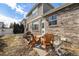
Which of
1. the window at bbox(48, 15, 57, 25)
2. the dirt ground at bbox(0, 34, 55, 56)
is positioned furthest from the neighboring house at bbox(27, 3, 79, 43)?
the dirt ground at bbox(0, 34, 55, 56)

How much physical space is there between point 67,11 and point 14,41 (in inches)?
50.2

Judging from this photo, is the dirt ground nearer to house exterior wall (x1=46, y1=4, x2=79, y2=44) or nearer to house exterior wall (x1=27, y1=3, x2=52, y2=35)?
house exterior wall (x1=27, y1=3, x2=52, y2=35)

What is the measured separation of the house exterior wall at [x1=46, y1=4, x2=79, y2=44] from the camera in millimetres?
3725

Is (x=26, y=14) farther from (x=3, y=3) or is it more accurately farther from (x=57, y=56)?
(x=57, y=56)

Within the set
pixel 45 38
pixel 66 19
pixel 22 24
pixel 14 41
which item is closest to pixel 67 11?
pixel 66 19

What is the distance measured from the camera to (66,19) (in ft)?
12.5

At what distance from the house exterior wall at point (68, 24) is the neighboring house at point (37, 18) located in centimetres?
16

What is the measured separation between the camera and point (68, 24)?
12.4 feet

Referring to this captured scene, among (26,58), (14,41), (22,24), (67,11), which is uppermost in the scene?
(67,11)

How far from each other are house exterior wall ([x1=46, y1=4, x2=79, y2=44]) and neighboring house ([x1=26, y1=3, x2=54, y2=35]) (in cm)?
16

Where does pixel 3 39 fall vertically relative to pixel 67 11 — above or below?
below

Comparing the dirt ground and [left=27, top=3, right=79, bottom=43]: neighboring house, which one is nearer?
[left=27, top=3, right=79, bottom=43]: neighboring house

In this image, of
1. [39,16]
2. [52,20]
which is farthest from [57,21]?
[39,16]

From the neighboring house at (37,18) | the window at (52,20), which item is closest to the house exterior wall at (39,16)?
the neighboring house at (37,18)
